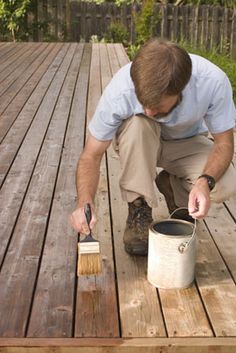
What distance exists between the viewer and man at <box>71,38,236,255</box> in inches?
81.5

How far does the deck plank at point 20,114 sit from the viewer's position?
3754 mm

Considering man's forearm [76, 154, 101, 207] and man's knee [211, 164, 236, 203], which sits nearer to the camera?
man's forearm [76, 154, 101, 207]

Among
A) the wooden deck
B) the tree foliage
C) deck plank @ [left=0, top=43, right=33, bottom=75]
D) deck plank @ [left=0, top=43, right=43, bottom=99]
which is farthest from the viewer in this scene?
the tree foliage

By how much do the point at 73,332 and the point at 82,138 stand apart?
2.35 m

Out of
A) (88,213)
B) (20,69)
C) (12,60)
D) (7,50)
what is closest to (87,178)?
(88,213)

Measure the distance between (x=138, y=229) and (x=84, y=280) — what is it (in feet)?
0.99

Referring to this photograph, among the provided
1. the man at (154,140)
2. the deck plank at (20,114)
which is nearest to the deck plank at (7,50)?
the deck plank at (20,114)

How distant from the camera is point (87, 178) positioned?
7.11ft

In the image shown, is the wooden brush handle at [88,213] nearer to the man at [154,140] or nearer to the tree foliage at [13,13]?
the man at [154,140]

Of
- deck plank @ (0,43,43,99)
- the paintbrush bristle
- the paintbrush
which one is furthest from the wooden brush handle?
deck plank @ (0,43,43,99)

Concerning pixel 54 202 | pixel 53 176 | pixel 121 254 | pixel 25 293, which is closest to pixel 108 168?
pixel 53 176

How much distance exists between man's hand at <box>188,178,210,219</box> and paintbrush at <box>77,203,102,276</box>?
0.32 metres

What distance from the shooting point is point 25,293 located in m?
2.13

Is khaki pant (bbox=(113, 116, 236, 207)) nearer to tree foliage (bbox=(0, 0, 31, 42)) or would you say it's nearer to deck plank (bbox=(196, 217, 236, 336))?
deck plank (bbox=(196, 217, 236, 336))
